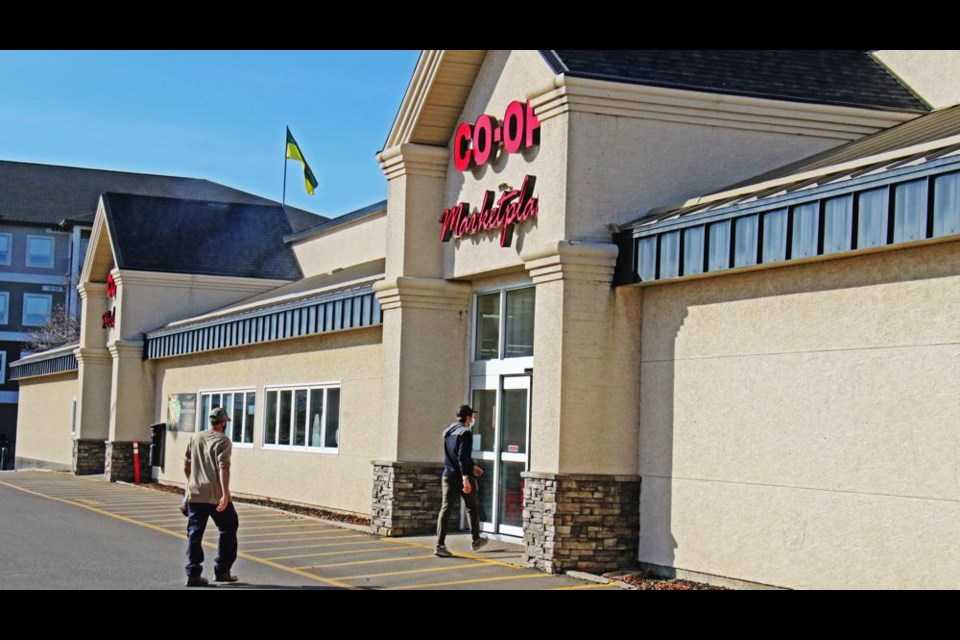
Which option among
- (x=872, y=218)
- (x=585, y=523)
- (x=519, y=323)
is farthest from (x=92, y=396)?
(x=872, y=218)

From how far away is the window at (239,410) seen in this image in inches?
1073

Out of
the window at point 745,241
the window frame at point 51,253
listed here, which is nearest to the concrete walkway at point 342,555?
the window at point 745,241

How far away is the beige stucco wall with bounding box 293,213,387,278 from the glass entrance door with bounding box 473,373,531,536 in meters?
9.22

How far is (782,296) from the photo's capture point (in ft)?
40.5

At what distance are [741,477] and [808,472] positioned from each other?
1043mm

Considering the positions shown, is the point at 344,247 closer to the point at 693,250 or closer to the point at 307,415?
the point at 307,415

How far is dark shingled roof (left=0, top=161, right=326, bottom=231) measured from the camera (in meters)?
77.9

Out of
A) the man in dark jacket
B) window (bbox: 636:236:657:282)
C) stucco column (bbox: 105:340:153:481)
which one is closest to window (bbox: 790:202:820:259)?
window (bbox: 636:236:657:282)

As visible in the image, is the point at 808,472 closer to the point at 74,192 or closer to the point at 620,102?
the point at 620,102

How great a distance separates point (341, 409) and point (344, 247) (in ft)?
34.8

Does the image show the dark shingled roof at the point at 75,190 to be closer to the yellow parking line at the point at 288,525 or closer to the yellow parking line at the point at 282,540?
the yellow parking line at the point at 288,525

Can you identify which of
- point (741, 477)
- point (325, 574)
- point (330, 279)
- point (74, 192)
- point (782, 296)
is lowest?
point (325, 574)

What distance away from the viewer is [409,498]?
18.5m

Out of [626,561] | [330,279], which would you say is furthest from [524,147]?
[330,279]
